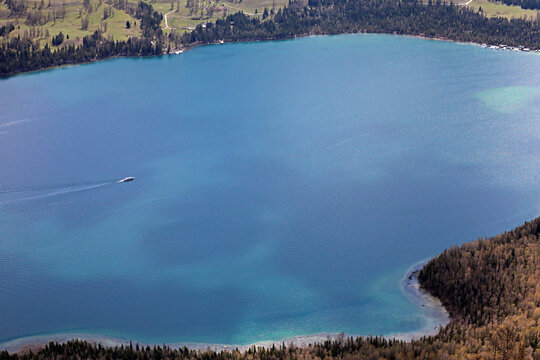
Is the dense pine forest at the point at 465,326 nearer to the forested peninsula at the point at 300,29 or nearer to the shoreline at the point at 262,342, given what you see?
the shoreline at the point at 262,342

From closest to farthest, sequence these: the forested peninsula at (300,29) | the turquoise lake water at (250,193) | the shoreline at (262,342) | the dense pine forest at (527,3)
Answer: the shoreline at (262,342), the turquoise lake water at (250,193), the forested peninsula at (300,29), the dense pine forest at (527,3)

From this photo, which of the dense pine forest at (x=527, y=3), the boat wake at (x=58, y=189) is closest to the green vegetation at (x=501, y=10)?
the dense pine forest at (x=527, y=3)

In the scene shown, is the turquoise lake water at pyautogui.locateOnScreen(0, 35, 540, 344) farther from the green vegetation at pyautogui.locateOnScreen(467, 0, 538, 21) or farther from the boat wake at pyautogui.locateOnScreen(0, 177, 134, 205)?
the green vegetation at pyautogui.locateOnScreen(467, 0, 538, 21)

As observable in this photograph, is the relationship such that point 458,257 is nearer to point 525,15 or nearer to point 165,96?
point 165,96

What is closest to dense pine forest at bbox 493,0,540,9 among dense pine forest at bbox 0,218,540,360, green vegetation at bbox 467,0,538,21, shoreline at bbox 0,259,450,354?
green vegetation at bbox 467,0,538,21

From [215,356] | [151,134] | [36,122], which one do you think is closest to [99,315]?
[215,356]

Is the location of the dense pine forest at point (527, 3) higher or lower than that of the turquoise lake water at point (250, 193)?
higher
